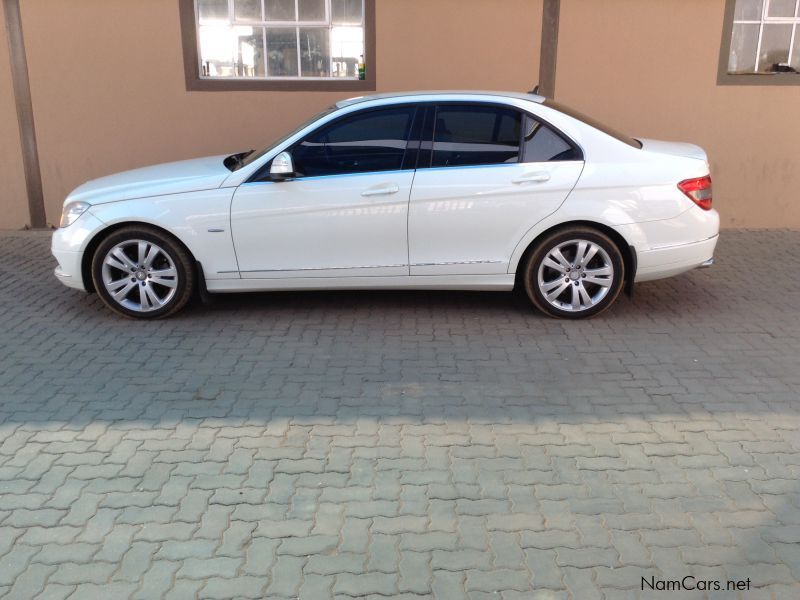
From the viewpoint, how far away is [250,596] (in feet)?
9.28

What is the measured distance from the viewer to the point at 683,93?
8.52 meters

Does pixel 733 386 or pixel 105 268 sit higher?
pixel 105 268

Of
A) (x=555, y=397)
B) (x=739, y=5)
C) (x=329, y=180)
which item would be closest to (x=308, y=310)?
(x=329, y=180)

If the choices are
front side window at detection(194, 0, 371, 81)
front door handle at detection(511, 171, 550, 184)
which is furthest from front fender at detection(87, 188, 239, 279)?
front side window at detection(194, 0, 371, 81)

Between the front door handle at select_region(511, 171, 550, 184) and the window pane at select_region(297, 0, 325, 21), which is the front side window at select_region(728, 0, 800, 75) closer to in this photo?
the front door handle at select_region(511, 171, 550, 184)

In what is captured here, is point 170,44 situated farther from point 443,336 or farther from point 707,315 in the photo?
point 707,315

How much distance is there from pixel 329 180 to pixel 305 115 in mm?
3352

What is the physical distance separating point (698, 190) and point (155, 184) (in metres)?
3.97

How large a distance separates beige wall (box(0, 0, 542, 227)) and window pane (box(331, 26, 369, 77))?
29 cm

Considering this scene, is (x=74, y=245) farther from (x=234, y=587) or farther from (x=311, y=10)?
(x=311, y=10)

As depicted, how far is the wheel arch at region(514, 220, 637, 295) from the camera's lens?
5.56 meters

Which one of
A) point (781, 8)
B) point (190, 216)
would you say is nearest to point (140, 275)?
point (190, 216)

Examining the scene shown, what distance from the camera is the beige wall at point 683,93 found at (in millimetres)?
8336

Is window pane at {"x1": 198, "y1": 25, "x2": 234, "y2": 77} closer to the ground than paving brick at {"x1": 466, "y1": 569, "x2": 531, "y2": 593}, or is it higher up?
higher up
